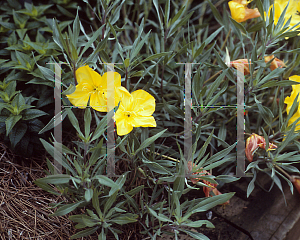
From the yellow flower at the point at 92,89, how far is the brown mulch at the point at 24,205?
0.28 m

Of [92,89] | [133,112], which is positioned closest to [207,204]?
[133,112]

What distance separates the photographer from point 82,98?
37.5 inches

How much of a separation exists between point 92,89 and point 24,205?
50 cm

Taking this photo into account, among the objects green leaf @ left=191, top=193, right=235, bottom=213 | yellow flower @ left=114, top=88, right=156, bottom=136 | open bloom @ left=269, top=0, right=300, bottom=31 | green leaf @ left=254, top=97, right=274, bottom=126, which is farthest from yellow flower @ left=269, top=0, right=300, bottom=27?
green leaf @ left=191, top=193, right=235, bottom=213

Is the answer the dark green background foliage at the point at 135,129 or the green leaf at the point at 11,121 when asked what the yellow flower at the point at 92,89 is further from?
the green leaf at the point at 11,121

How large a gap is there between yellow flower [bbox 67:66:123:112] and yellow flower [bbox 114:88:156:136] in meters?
0.03

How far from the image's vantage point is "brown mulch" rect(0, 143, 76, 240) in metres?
0.97

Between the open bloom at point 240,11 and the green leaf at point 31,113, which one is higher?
the open bloom at point 240,11

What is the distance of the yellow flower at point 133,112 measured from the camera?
0.89m

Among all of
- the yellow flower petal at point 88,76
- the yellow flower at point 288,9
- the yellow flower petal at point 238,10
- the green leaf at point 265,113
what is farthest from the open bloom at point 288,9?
the yellow flower petal at point 88,76

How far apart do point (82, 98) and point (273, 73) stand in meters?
0.72

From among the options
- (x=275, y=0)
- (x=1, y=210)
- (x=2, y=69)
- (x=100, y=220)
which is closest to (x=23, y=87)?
(x=2, y=69)

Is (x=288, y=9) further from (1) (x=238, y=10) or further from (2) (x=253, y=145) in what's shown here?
(2) (x=253, y=145)

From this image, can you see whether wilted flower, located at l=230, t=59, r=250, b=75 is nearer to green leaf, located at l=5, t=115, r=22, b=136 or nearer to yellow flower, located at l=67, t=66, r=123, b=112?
yellow flower, located at l=67, t=66, r=123, b=112
